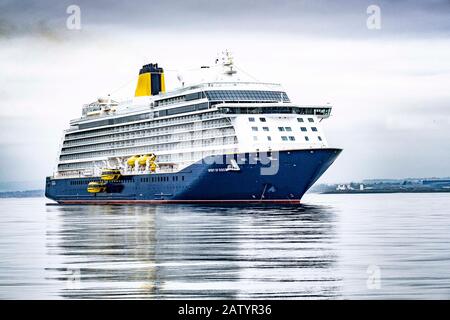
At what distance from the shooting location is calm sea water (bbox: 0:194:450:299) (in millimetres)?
14602

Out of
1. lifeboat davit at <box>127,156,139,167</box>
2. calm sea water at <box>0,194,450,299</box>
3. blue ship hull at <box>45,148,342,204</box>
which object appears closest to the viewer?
calm sea water at <box>0,194,450,299</box>

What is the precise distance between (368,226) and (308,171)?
51.2 feet

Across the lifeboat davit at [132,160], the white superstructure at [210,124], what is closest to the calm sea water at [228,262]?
the white superstructure at [210,124]

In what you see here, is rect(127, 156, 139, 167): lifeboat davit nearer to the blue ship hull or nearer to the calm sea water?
the blue ship hull

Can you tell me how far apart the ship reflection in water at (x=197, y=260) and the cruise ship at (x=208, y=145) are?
16.2 metres

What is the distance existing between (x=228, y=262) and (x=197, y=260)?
2.97 ft

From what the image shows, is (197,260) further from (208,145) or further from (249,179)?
(208,145)

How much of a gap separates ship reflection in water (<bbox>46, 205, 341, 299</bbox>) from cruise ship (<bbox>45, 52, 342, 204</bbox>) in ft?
53.2

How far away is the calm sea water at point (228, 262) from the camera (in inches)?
575

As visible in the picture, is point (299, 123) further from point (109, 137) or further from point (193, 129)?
point (109, 137)

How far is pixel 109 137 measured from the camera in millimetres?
67562

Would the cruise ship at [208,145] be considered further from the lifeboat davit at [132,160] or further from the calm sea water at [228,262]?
the calm sea water at [228,262]

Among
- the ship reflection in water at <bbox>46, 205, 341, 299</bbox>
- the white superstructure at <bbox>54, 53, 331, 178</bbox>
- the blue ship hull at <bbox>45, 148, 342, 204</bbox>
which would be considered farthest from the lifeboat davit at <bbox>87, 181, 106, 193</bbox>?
the ship reflection in water at <bbox>46, 205, 341, 299</bbox>
